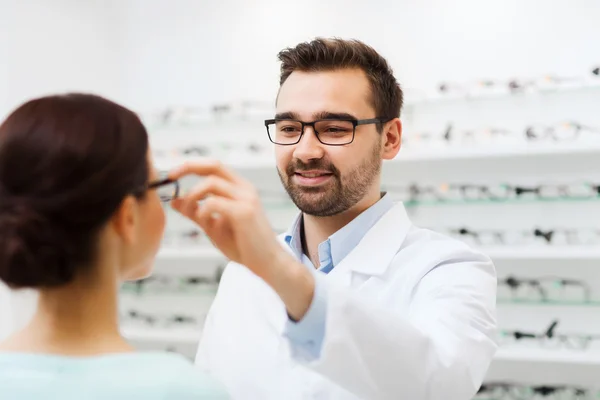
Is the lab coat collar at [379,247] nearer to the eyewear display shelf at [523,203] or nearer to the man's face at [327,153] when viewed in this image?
the man's face at [327,153]

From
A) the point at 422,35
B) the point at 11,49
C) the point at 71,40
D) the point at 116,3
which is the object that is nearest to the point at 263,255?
the point at 422,35

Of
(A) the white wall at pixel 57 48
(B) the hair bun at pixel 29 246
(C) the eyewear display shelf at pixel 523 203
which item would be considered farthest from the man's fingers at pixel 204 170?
(A) the white wall at pixel 57 48

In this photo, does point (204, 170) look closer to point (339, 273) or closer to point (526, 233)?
point (339, 273)

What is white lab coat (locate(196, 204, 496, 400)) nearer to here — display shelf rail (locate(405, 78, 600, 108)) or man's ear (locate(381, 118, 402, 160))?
man's ear (locate(381, 118, 402, 160))

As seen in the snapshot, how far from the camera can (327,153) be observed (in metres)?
1.30

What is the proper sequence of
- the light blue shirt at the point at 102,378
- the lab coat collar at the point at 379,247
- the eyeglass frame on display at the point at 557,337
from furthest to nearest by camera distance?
1. the eyeglass frame on display at the point at 557,337
2. the lab coat collar at the point at 379,247
3. the light blue shirt at the point at 102,378

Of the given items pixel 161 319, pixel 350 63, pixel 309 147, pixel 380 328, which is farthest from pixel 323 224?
pixel 161 319

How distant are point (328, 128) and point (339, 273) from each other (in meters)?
0.28

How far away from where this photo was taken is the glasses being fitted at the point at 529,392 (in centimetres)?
258

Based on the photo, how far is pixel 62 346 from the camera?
0.72 m

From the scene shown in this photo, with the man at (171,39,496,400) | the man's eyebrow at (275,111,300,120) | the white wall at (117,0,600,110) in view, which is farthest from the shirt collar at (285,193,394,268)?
the white wall at (117,0,600,110)

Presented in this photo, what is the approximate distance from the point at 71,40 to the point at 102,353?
2777 millimetres

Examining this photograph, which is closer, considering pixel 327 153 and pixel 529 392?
pixel 327 153

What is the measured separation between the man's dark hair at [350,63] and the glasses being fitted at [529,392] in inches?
64.0
